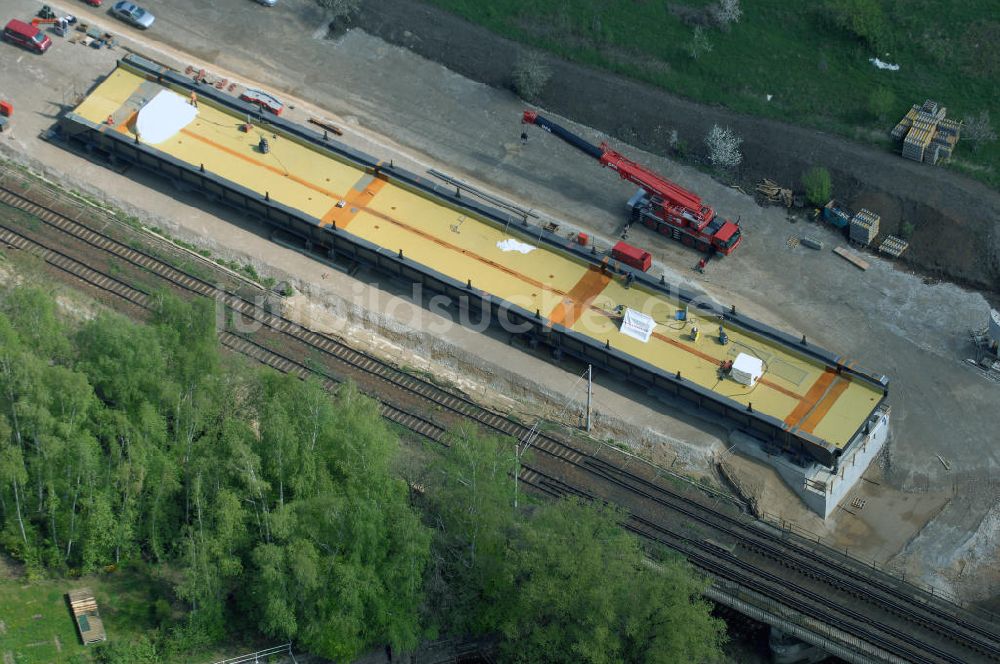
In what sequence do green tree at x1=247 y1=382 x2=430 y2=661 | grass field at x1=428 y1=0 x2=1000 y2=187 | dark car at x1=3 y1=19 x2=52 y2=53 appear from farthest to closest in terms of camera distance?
dark car at x1=3 y1=19 x2=52 y2=53 < grass field at x1=428 y1=0 x2=1000 y2=187 < green tree at x1=247 y1=382 x2=430 y2=661

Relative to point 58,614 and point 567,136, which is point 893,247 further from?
point 58,614

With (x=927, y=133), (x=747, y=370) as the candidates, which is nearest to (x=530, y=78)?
(x=927, y=133)

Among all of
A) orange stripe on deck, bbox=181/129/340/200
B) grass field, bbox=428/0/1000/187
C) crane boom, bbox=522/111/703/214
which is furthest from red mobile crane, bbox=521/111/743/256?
orange stripe on deck, bbox=181/129/340/200

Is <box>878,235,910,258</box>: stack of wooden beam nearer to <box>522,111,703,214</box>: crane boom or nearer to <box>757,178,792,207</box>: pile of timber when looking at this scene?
<box>757,178,792,207</box>: pile of timber

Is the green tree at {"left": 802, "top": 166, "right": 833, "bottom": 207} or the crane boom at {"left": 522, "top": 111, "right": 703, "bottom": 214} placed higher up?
the green tree at {"left": 802, "top": 166, "right": 833, "bottom": 207}

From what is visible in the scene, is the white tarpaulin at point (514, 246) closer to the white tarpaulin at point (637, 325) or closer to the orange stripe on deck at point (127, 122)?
the white tarpaulin at point (637, 325)
